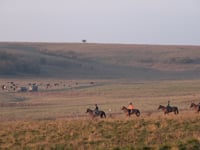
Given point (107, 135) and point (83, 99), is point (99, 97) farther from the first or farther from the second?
point (107, 135)

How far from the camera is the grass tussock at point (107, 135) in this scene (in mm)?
15150

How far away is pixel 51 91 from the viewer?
57.1 metres

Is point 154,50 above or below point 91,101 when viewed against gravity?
above

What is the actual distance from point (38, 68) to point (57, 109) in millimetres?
Result: 46655

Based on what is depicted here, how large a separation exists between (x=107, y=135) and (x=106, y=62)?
84252 mm

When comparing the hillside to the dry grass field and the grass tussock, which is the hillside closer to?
the dry grass field

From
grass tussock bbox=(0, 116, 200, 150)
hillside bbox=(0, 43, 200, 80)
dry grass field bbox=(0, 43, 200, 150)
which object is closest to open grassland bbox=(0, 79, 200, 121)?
dry grass field bbox=(0, 43, 200, 150)

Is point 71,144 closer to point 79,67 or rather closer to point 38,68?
point 38,68

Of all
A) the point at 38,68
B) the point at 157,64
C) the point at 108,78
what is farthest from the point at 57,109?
the point at 157,64

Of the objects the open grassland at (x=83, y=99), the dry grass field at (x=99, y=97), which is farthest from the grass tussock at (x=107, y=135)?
the open grassland at (x=83, y=99)

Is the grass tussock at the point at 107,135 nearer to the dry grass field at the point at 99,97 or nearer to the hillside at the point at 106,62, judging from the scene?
the dry grass field at the point at 99,97

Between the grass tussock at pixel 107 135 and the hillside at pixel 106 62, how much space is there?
61.6 meters

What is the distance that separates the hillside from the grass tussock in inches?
2426

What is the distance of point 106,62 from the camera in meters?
101
